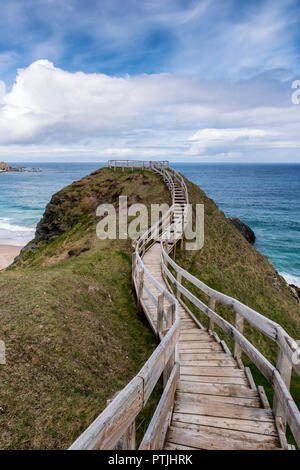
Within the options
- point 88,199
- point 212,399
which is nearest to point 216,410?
point 212,399

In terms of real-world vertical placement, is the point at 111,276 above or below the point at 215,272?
above

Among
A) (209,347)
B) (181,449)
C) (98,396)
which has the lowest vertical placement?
→ (98,396)

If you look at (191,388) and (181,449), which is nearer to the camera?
(181,449)

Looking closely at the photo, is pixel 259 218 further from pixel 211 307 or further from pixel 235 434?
pixel 235 434

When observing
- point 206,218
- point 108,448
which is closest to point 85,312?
point 108,448

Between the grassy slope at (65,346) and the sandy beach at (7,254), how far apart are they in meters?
22.1

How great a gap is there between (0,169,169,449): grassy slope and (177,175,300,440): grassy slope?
5.23 metres

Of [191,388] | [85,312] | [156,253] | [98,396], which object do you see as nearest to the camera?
[191,388]

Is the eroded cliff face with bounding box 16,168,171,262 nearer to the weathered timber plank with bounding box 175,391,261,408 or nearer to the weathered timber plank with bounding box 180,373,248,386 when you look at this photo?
the weathered timber plank with bounding box 180,373,248,386

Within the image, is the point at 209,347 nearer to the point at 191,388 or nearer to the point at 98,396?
the point at 191,388

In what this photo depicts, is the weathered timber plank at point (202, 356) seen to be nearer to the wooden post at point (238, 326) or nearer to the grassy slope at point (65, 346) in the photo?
the wooden post at point (238, 326)

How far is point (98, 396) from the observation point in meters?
6.23

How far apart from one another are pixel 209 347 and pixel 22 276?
25.5 feet

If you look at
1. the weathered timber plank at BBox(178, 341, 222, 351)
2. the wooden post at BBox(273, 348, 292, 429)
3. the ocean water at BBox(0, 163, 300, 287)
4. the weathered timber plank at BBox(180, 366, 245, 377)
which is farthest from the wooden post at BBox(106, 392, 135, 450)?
the ocean water at BBox(0, 163, 300, 287)
